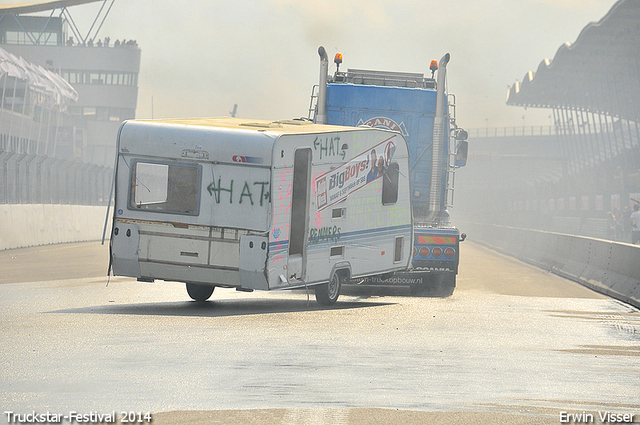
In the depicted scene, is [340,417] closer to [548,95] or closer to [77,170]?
[77,170]

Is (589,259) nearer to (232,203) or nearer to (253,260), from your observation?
(253,260)

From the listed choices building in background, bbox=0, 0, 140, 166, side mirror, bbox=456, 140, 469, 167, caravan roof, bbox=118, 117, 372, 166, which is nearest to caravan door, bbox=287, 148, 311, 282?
caravan roof, bbox=118, 117, 372, 166

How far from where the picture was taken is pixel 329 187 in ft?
46.5

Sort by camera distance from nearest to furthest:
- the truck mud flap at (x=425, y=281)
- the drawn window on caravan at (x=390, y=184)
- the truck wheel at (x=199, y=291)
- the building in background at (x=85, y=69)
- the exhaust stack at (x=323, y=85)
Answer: the truck wheel at (x=199, y=291) → the drawn window on caravan at (x=390, y=184) → the truck mud flap at (x=425, y=281) → the exhaust stack at (x=323, y=85) → the building in background at (x=85, y=69)

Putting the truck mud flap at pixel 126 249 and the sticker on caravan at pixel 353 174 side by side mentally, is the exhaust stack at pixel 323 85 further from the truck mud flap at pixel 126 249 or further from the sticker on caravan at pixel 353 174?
the truck mud flap at pixel 126 249


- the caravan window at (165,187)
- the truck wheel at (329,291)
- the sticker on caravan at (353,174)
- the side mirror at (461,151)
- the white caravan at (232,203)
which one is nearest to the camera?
the white caravan at (232,203)

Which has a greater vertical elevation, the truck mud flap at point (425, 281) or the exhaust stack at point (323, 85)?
the exhaust stack at point (323, 85)

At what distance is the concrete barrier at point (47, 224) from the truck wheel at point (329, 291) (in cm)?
1618

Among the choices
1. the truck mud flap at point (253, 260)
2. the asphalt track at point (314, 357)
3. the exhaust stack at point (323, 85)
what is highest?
the exhaust stack at point (323, 85)

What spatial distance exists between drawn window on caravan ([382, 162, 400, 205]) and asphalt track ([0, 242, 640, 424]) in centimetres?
163

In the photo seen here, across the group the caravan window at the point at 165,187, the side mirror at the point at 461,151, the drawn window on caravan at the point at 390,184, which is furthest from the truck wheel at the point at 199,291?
the side mirror at the point at 461,151

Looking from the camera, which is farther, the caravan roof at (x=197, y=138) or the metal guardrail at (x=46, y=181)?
the metal guardrail at (x=46, y=181)

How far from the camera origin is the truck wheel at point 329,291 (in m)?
14.6

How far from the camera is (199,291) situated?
49.5 feet
